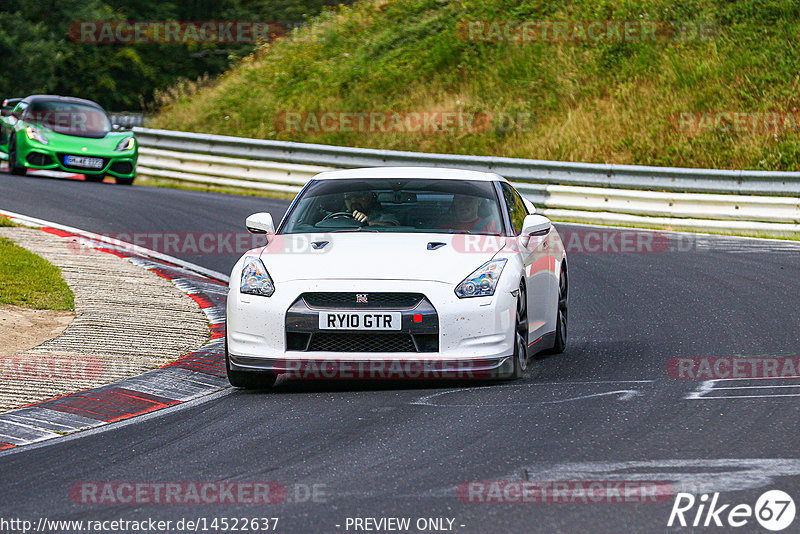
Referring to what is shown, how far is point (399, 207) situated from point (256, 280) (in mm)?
1372

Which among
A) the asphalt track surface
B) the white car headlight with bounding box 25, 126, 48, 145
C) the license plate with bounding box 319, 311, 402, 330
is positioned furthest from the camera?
the white car headlight with bounding box 25, 126, 48, 145

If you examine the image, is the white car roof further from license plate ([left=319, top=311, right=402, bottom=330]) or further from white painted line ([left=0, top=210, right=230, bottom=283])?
white painted line ([left=0, top=210, right=230, bottom=283])

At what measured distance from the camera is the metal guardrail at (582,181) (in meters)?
18.3

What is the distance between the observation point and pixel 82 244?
14500 mm

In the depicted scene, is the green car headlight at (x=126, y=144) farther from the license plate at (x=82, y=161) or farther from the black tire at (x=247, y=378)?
the black tire at (x=247, y=378)

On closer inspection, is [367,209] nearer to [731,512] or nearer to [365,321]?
[365,321]

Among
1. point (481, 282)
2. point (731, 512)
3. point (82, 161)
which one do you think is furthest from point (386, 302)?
point (82, 161)

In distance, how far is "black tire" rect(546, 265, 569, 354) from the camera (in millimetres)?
9336

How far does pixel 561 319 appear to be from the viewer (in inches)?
372

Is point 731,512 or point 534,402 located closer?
point 731,512

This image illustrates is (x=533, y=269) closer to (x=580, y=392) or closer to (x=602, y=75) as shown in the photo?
(x=580, y=392)

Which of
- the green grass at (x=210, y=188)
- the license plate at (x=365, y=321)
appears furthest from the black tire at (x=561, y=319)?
the green grass at (x=210, y=188)

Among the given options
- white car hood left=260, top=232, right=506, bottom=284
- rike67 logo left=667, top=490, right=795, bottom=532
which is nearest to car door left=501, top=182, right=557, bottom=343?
white car hood left=260, top=232, right=506, bottom=284

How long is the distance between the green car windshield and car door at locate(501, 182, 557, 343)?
1547 cm
